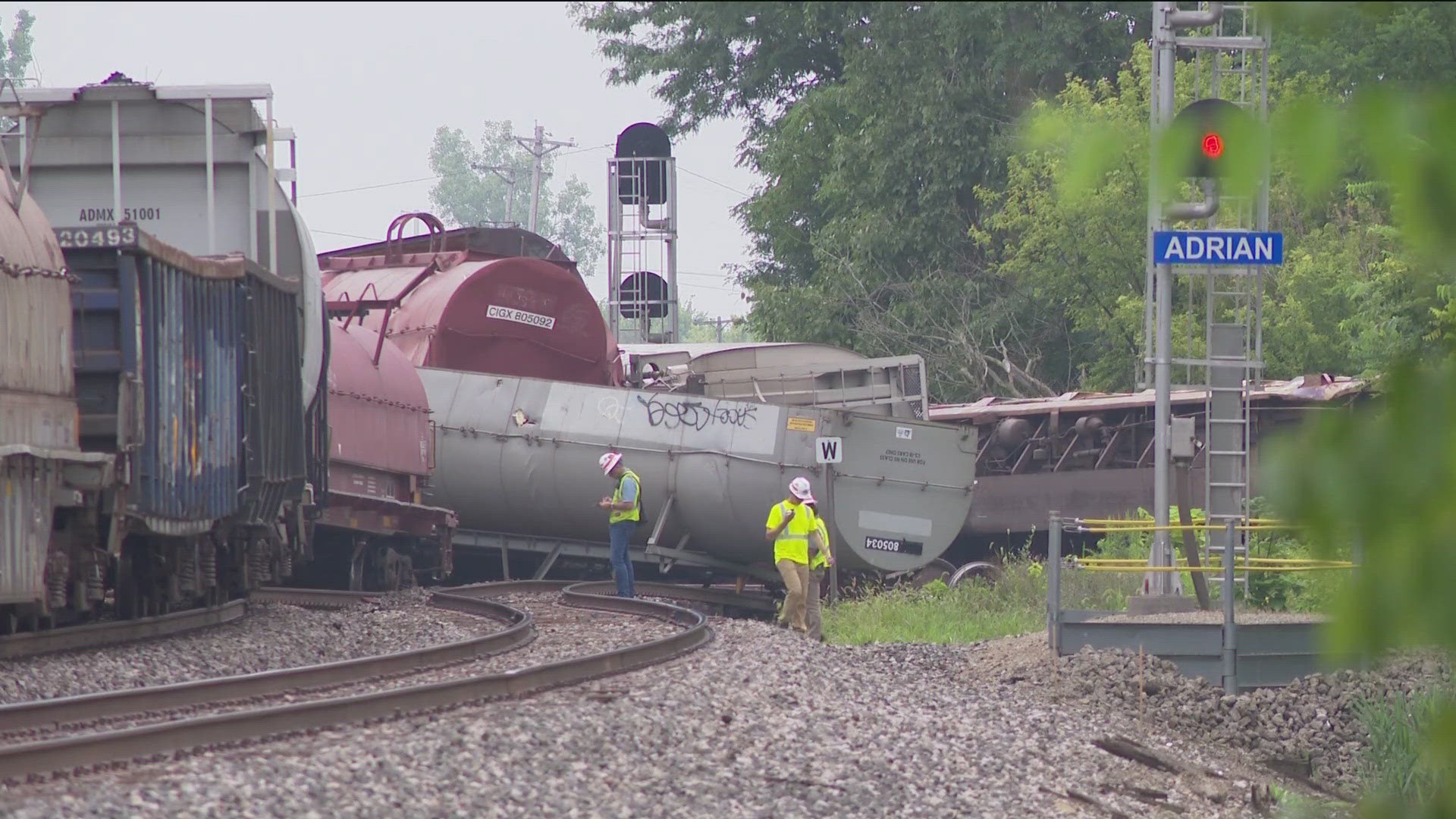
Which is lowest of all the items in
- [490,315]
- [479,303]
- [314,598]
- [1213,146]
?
[314,598]

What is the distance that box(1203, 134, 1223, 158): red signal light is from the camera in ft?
5.38

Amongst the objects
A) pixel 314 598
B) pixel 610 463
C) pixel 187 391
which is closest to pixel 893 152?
pixel 610 463

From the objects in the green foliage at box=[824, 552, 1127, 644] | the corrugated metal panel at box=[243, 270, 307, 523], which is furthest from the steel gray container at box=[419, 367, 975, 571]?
the corrugated metal panel at box=[243, 270, 307, 523]

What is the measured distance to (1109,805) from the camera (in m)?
8.98

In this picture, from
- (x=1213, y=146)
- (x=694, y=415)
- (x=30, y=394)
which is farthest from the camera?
(x=694, y=415)

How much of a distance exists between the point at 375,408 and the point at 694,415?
4.48 m

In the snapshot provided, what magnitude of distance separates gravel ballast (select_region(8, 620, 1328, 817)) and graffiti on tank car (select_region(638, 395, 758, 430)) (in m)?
9.01

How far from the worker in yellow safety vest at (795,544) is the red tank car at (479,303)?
7.41 metres

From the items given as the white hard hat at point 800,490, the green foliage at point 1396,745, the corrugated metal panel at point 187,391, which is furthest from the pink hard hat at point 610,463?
the green foliage at point 1396,745

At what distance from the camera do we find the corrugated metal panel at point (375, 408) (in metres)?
18.2

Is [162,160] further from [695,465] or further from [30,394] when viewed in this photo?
[695,465]

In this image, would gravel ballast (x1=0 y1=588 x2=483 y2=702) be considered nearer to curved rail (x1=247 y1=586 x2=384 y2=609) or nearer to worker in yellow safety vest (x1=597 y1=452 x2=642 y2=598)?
curved rail (x1=247 y1=586 x2=384 y2=609)

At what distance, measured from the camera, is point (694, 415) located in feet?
71.3

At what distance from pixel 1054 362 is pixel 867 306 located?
14.6 ft
